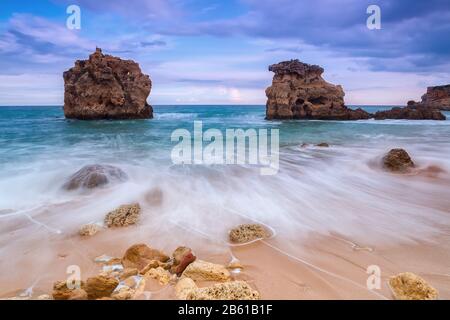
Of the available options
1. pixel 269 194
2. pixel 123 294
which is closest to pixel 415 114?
pixel 269 194

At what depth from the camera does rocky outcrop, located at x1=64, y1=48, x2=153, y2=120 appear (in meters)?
39.7

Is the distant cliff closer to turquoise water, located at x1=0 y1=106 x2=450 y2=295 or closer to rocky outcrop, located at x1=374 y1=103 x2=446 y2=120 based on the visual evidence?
rocky outcrop, located at x1=374 y1=103 x2=446 y2=120

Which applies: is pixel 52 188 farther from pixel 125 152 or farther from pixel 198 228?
pixel 125 152

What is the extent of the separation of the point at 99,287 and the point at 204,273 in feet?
3.59

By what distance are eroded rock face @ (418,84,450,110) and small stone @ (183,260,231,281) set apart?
259ft

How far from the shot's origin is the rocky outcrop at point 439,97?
68.8 metres

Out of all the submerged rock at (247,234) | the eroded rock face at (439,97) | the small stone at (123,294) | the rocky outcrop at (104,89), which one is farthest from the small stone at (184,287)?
the eroded rock face at (439,97)

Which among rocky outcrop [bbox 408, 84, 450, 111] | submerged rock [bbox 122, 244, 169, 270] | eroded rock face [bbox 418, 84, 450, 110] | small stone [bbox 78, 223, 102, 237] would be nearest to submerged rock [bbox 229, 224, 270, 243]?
submerged rock [bbox 122, 244, 169, 270]

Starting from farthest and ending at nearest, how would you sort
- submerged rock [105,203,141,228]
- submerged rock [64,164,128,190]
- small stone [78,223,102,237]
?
submerged rock [64,164,128,190], submerged rock [105,203,141,228], small stone [78,223,102,237]

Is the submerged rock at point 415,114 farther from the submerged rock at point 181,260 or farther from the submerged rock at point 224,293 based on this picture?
the submerged rock at point 224,293

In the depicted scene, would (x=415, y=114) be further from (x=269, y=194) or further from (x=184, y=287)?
(x=184, y=287)

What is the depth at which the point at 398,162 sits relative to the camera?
9258 mm
